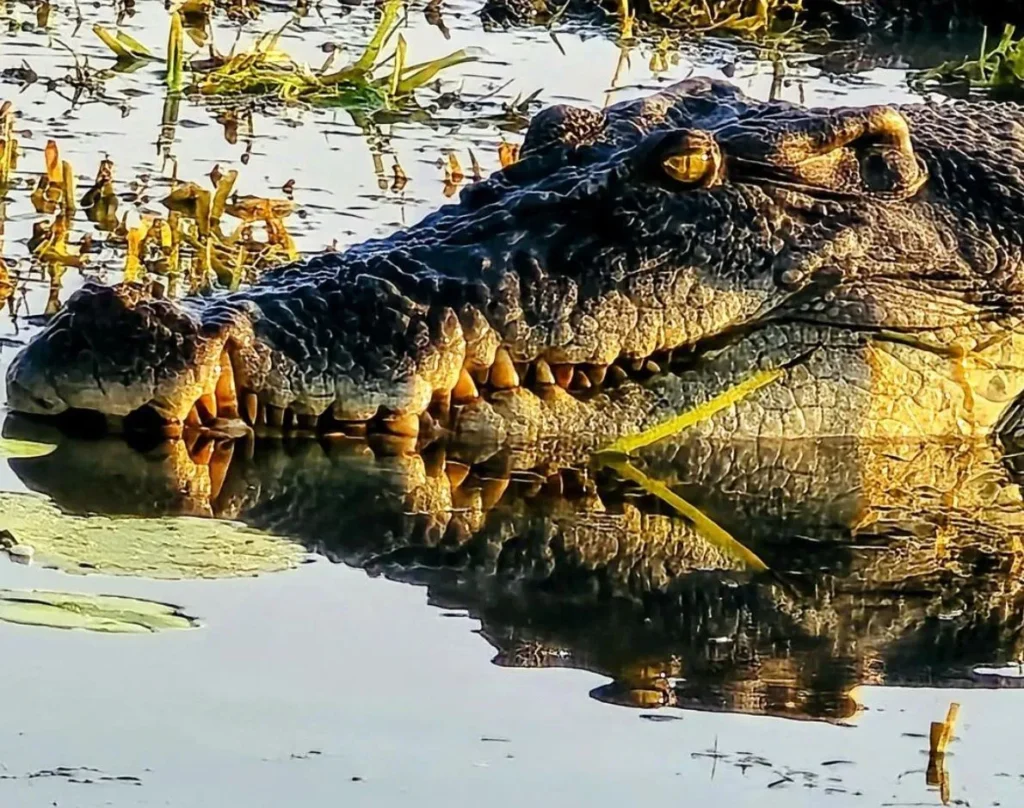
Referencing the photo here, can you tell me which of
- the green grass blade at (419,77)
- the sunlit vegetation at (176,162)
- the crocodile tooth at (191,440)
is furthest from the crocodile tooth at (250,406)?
the green grass blade at (419,77)

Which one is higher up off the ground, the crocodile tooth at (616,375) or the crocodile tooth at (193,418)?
the crocodile tooth at (616,375)

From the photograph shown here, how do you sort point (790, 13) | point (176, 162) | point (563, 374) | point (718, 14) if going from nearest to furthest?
point (563, 374), point (176, 162), point (718, 14), point (790, 13)

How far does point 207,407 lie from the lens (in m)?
5.26

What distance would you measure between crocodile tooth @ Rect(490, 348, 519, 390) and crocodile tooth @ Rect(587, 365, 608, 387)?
18cm

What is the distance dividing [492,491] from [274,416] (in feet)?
1.65

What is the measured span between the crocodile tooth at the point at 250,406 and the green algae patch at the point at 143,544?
0.58 metres

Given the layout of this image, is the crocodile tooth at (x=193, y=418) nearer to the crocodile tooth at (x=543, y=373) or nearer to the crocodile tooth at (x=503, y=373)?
the crocodile tooth at (x=503, y=373)

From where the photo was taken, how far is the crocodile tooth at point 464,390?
538 cm

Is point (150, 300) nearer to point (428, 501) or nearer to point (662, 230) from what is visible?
point (428, 501)

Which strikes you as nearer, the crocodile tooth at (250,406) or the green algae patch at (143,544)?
the green algae patch at (143,544)

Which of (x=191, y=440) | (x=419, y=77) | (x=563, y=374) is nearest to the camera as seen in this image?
(x=191, y=440)

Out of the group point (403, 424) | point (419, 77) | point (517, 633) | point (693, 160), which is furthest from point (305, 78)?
point (517, 633)

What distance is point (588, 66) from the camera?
11.7m

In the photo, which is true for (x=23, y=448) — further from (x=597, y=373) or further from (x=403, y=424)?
(x=597, y=373)
